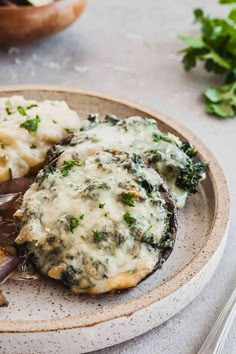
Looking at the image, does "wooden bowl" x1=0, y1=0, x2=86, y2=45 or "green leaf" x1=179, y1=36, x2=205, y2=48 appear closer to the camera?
"wooden bowl" x1=0, y1=0, x2=86, y2=45

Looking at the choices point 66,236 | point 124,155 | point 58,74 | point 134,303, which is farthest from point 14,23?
point 134,303

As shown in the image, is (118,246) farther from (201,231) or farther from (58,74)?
(58,74)

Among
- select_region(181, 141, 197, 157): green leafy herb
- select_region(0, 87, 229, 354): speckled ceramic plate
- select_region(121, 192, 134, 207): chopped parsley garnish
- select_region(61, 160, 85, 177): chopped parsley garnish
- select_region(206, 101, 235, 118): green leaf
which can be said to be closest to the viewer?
select_region(0, 87, 229, 354): speckled ceramic plate

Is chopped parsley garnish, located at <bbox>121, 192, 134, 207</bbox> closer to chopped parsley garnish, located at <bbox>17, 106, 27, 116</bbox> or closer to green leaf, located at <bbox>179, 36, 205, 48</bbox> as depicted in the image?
chopped parsley garnish, located at <bbox>17, 106, 27, 116</bbox>

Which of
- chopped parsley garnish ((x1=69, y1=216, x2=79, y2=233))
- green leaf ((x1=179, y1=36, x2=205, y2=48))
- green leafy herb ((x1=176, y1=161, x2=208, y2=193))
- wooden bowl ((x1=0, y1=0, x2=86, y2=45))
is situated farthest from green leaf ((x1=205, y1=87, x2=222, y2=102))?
chopped parsley garnish ((x1=69, y1=216, x2=79, y2=233))

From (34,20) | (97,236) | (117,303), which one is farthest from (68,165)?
(34,20)

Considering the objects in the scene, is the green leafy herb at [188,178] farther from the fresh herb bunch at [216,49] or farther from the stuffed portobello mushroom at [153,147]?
the fresh herb bunch at [216,49]
